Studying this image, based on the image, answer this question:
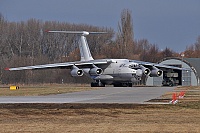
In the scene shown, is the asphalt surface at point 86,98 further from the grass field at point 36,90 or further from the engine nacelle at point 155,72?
the engine nacelle at point 155,72

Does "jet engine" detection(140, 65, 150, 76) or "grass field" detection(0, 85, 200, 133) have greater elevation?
"jet engine" detection(140, 65, 150, 76)

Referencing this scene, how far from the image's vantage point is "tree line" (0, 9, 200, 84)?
89.8 meters

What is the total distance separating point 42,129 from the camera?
1503 cm

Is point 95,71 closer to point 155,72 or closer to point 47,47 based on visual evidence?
point 155,72

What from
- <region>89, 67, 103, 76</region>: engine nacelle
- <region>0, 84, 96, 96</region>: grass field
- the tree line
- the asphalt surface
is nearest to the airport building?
the tree line

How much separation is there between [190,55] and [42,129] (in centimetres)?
12851

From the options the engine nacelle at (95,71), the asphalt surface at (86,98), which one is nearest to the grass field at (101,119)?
the asphalt surface at (86,98)

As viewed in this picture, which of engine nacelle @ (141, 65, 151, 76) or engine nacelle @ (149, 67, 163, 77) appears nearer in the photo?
engine nacelle @ (141, 65, 151, 76)

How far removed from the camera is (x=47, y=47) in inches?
4232

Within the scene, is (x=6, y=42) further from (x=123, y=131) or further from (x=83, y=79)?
(x=123, y=131)

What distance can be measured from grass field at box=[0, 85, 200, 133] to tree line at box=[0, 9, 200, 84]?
65634mm

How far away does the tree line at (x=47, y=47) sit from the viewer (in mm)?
89750

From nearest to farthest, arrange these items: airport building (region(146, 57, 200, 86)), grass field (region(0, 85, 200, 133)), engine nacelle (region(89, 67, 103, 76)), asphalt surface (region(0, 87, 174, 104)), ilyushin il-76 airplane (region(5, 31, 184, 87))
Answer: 1. grass field (region(0, 85, 200, 133))
2. asphalt surface (region(0, 87, 174, 104))
3. ilyushin il-76 airplane (region(5, 31, 184, 87))
4. engine nacelle (region(89, 67, 103, 76))
5. airport building (region(146, 57, 200, 86))

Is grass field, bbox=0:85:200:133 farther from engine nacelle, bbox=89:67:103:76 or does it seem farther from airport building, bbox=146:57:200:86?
airport building, bbox=146:57:200:86
